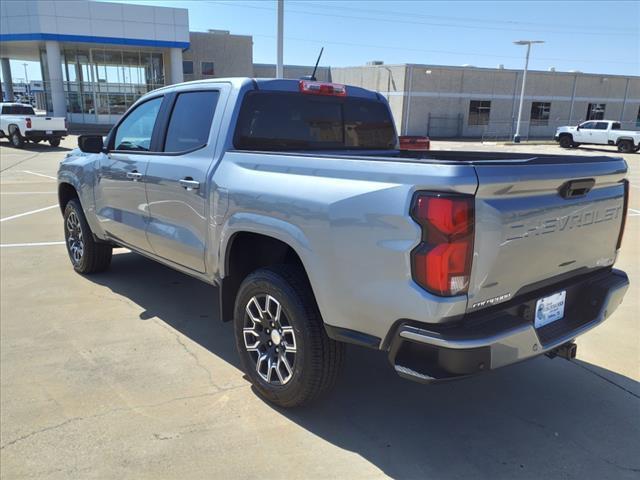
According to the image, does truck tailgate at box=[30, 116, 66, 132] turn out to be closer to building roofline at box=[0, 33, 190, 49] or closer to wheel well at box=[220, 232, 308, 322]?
building roofline at box=[0, 33, 190, 49]

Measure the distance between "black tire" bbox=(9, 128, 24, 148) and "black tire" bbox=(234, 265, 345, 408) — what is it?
76.4ft

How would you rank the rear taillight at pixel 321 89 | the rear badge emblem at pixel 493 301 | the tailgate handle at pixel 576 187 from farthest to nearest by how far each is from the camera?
the rear taillight at pixel 321 89, the tailgate handle at pixel 576 187, the rear badge emblem at pixel 493 301

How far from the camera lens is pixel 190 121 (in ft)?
Result: 13.3

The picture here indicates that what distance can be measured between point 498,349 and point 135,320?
3.39 meters

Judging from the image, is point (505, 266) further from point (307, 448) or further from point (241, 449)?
point (241, 449)

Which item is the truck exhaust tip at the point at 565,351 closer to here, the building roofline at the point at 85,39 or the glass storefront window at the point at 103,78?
the building roofline at the point at 85,39

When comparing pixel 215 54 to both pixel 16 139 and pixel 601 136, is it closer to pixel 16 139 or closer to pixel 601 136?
pixel 16 139

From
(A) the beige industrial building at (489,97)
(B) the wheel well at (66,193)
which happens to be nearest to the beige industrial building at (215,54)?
(A) the beige industrial building at (489,97)

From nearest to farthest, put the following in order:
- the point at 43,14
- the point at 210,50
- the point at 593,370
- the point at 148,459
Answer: the point at 148,459 → the point at 593,370 → the point at 43,14 → the point at 210,50

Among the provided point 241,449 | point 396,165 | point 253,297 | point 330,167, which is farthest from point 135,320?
point 396,165

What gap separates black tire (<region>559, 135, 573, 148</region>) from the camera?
3191cm

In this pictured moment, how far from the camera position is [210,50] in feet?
137

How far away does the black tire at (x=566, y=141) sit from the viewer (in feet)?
105

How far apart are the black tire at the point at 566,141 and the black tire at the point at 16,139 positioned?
29657 mm
